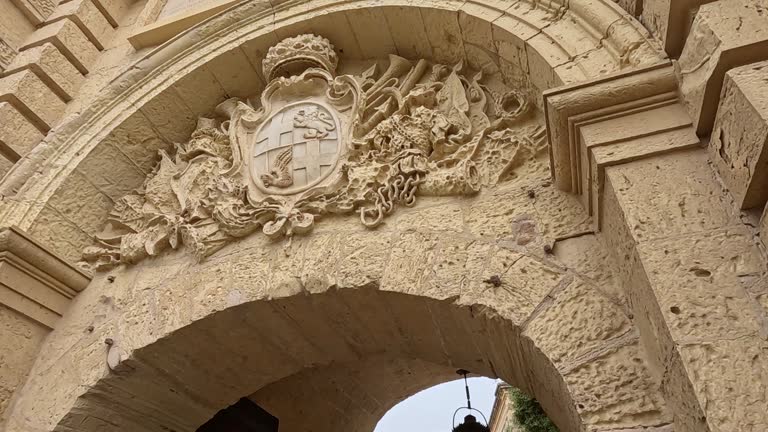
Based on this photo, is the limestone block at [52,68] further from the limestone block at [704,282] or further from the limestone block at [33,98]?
the limestone block at [704,282]

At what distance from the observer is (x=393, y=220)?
2494mm

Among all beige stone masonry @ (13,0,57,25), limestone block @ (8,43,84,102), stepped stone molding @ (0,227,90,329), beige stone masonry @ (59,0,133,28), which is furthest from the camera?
beige stone masonry @ (59,0,133,28)

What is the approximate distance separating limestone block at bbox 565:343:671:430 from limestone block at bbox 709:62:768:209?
0.55 m

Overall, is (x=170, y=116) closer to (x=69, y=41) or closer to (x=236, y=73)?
(x=236, y=73)

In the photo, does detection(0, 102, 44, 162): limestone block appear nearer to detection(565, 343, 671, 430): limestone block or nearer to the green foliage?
detection(565, 343, 671, 430): limestone block

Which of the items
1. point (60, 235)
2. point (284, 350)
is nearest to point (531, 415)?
point (284, 350)

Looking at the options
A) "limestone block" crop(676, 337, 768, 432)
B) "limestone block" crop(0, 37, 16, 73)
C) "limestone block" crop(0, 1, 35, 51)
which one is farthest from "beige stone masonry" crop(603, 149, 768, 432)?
"limestone block" crop(0, 1, 35, 51)

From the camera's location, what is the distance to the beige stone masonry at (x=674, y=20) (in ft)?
5.69

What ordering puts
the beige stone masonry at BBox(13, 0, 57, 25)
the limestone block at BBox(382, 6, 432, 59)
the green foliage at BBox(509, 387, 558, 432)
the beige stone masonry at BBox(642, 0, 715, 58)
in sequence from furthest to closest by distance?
the green foliage at BBox(509, 387, 558, 432), the beige stone masonry at BBox(13, 0, 57, 25), the limestone block at BBox(382, 6, 432, 59), the beige stone masonry at BBox(642, 0, 715, 58)

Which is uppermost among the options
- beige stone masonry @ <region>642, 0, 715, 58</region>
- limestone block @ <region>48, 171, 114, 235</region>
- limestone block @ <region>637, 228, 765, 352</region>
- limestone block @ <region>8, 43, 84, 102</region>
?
limestone block @ <region>8, 43, 84, 102</region>

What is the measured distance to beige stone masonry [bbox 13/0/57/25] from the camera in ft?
13.6

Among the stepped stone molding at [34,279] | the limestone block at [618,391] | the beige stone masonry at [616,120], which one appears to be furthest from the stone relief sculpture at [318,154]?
the limestone block at [618,391]

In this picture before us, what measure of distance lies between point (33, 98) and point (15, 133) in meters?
0.30

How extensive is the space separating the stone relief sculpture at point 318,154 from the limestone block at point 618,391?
0.93 m
